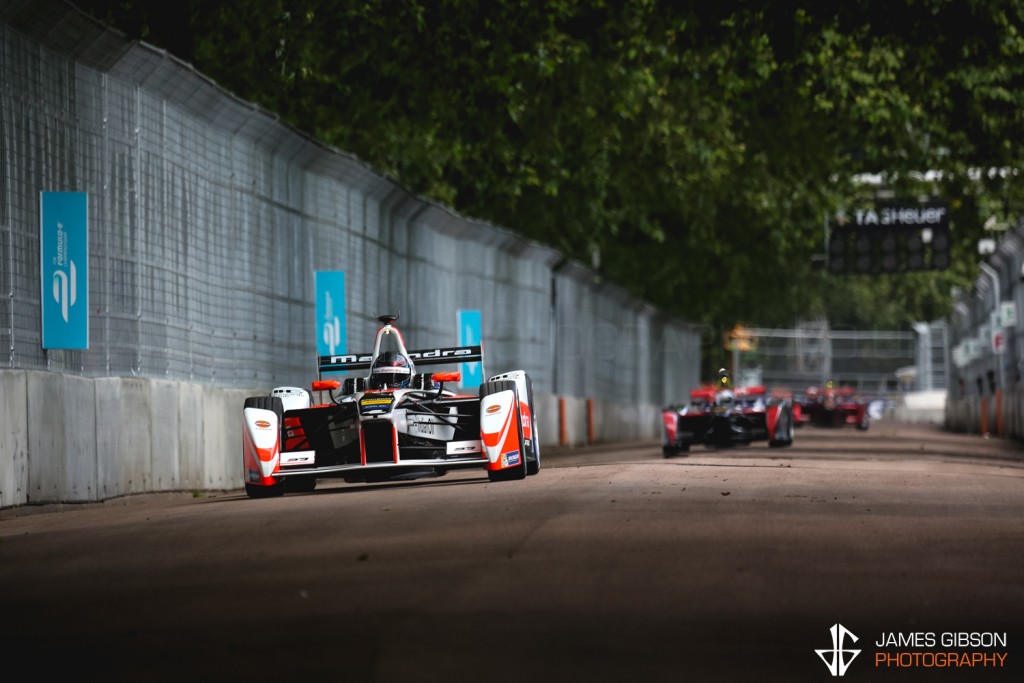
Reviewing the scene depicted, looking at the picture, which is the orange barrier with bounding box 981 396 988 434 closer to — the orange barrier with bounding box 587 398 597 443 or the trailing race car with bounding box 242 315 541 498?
the orange barrier with bounding box 587 398 597 443

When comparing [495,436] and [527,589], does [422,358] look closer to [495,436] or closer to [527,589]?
[495,436]

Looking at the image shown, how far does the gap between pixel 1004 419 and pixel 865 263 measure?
7184 millimetres

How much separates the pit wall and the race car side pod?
1.00 meters

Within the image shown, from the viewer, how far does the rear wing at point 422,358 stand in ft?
56.4

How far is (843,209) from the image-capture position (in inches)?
1839

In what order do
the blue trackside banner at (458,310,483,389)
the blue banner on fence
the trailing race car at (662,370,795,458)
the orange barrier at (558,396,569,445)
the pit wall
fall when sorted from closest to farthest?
the pit wall
the blue banner on fence
the trailing race car at (662,370,795,458)
the blue trackside banner at (458,310,483,389)
the orange barrier at (558,396,569,445)

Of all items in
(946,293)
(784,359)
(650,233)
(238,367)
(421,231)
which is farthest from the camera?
(784,359)

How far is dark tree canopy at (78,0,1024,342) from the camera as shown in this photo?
2422 cm

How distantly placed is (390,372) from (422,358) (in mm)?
671

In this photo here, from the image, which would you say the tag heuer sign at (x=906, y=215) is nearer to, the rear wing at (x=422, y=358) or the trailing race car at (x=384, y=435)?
the rear wing at (x=422, y=358)

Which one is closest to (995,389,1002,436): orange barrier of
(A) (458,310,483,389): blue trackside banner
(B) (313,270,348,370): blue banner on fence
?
(A) (458,310,483,389): blue trackside banner

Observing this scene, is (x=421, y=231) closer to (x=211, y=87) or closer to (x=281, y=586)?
(x=211, y=87)

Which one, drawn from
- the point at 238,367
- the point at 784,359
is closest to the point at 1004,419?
A: the point at 238,367

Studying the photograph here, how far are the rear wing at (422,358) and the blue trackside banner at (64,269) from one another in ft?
10.3
